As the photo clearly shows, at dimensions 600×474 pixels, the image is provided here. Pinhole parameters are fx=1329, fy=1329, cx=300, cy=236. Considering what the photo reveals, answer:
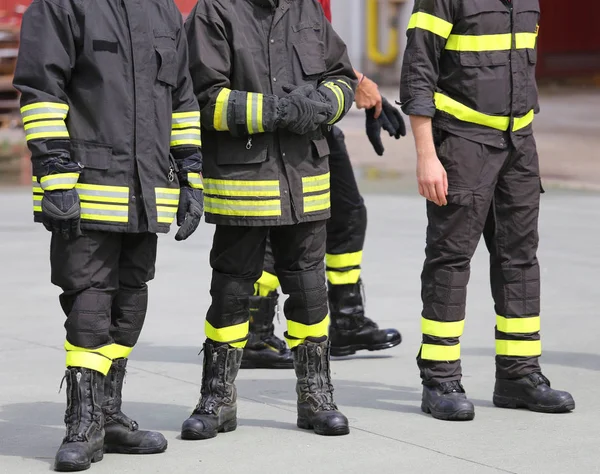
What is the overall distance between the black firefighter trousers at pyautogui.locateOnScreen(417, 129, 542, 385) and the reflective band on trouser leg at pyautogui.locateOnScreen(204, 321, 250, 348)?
76cm

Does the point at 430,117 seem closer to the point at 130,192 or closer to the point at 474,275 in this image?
the point at 130,192

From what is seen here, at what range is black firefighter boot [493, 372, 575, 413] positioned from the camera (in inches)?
207

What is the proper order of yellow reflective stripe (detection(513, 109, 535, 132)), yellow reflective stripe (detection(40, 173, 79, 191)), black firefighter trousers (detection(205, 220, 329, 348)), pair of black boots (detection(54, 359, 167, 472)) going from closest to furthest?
yellow reflective stripe (detection(40, 173, 79, 191))
pair of black boots (detection(54, 359, 167, 472))
black firefighter trousers (detection(205, 220, 329, 348))
yellow reflective stripe (detection(513, 109, 535, 132))

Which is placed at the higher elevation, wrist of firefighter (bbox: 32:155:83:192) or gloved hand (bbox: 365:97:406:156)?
wrist of firefighter (bbox: 32:155:83:192)

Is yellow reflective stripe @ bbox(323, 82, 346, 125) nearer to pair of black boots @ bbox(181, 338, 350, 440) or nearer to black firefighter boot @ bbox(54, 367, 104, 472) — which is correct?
pair of black boots @ bbox(181, 338, 350, 440)

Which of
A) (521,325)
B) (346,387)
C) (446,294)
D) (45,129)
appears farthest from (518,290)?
(45,129)

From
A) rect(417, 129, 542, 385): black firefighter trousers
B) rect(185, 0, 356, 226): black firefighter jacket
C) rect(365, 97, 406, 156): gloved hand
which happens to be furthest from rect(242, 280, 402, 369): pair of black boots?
rect(185, 0, 356, 226): black firefighter jacket

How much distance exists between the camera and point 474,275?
28.4 feet

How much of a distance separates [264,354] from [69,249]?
199 centimetres

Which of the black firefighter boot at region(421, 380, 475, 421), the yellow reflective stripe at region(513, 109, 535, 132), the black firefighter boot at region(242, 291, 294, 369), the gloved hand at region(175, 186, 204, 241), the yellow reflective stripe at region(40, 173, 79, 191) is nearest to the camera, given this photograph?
the yellow reflective stripe at region(40, 173, 79, 191)

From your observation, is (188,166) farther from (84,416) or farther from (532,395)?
(532,395)

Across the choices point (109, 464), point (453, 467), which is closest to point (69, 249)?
point (109, 464)

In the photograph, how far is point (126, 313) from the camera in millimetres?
4672

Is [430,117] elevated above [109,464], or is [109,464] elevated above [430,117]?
[430,117]
